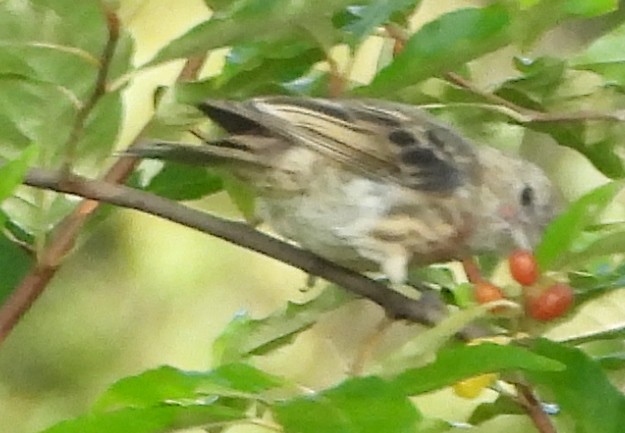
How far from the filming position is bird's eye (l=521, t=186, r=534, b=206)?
90 cm

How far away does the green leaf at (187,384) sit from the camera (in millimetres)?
507

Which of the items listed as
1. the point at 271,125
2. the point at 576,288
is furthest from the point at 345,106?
the point at 576,288

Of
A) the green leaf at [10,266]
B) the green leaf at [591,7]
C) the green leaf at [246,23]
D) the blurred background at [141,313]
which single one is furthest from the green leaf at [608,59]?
the blurred background at [141,313]

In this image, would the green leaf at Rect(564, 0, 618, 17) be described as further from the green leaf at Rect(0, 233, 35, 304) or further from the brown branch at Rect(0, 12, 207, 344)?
the green leaf at Rect(0, 233, 35, 304)

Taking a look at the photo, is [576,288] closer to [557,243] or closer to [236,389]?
[557,243]

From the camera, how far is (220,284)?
176 cm

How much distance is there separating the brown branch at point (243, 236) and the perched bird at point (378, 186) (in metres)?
0.08

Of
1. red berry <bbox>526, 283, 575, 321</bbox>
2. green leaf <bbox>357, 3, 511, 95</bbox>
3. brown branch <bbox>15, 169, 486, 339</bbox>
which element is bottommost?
red berry <bbox>526, 283, 575, 321</bbox>

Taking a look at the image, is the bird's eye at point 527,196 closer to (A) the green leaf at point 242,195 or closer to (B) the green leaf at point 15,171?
(A) the green leaf at point 242,195

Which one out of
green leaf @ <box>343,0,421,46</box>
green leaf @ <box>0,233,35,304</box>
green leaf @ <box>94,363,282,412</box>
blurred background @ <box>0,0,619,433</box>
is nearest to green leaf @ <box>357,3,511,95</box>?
green leaf @ <box>343,0,421,46</box>

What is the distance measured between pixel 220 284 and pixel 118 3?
48.6 inches

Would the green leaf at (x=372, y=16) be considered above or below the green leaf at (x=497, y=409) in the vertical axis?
above

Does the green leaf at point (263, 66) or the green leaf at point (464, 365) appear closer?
the green leaf at point (464, 365)

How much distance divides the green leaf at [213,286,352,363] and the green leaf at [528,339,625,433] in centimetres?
18
